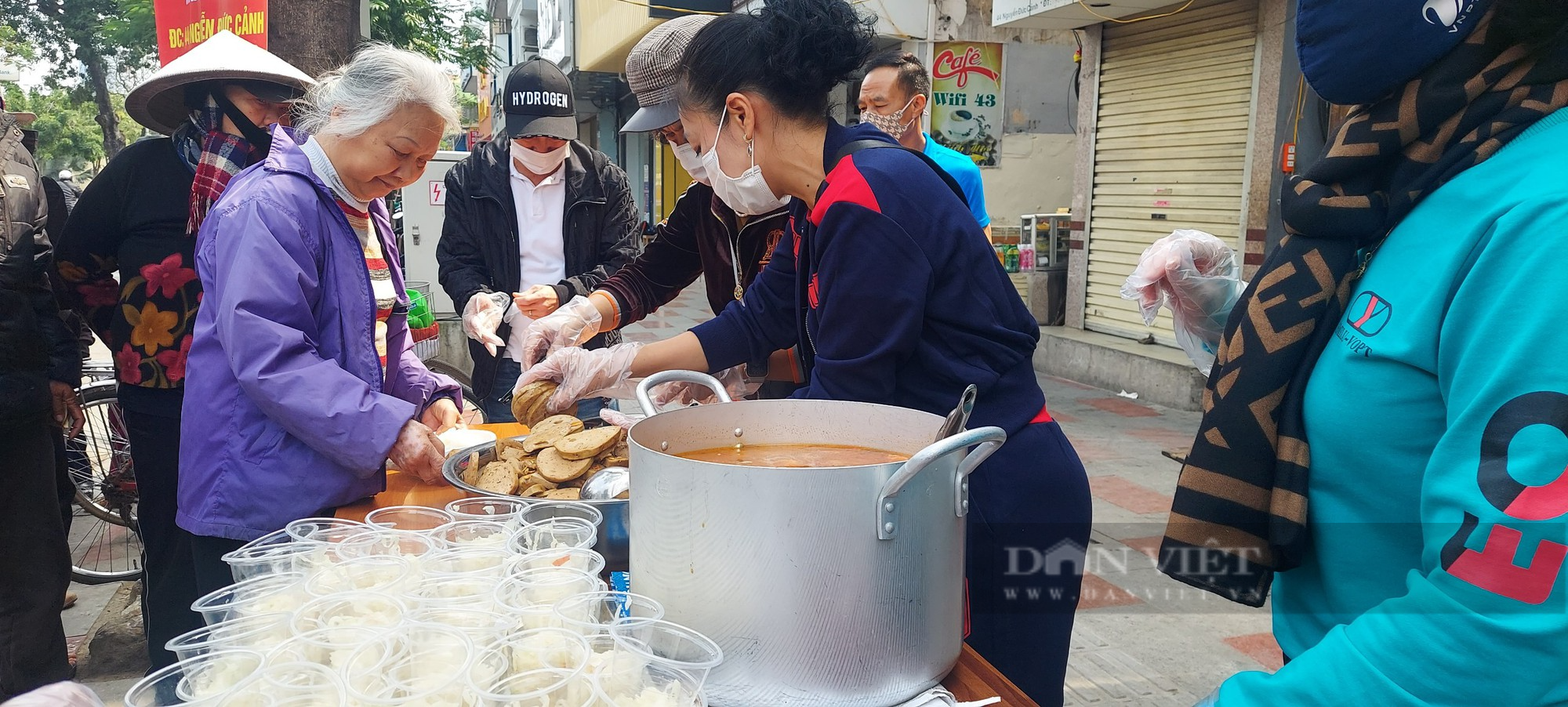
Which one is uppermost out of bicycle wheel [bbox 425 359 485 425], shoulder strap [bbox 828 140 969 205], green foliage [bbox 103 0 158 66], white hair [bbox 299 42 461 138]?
green foliage [bbox 103 0 158 66]

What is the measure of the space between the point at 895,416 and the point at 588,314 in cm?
144

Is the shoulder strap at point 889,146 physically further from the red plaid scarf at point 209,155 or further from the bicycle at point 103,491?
the bicycle at point 103,491

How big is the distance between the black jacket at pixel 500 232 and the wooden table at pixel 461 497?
1389 mm

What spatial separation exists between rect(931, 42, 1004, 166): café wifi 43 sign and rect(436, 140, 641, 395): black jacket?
729 cm

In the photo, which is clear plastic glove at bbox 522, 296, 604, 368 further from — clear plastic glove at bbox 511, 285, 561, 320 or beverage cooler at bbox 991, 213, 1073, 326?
beverage cooler at bbox 991, 213, 1073, 326

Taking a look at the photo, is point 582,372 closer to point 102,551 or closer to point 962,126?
point 102,551

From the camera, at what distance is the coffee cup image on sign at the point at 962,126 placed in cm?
1084

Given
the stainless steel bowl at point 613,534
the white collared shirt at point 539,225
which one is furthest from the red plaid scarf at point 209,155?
the stainless steel bowl at point 613,534

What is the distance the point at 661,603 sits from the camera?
44.1 inches

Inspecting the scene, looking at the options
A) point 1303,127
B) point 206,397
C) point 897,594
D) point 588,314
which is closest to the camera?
point 897,594

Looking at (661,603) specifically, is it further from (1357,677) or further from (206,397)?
(206,397)

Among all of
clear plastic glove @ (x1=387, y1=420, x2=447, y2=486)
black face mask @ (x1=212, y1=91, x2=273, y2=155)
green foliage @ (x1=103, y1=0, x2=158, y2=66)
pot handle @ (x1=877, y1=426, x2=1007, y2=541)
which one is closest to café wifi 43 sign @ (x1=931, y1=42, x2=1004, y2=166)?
black face mask @ (x1=212, y1=91, x2=273, y2=155)

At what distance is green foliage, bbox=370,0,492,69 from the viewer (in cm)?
1742

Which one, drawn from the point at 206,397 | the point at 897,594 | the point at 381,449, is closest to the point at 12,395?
the point at 206,397
